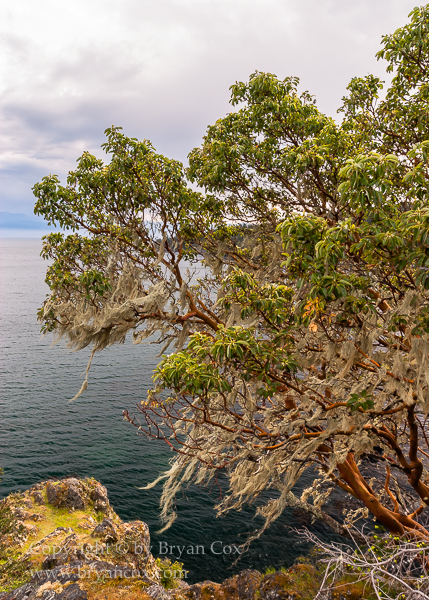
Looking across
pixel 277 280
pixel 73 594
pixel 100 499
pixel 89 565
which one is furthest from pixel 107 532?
pixel 277 280

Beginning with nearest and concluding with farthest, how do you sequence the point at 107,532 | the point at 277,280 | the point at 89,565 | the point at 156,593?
the point at 156,593, the point at 89,565, the point at 277,280, the point at 107,532

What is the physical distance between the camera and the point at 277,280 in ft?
33.9

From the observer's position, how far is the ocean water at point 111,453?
44.5 ft

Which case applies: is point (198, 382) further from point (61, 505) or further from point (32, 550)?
point (61, 505)

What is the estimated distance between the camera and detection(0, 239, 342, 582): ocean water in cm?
1356

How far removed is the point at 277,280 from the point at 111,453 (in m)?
15.7

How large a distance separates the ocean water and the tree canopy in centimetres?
561

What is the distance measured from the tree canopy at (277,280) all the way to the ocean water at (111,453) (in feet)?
18.4

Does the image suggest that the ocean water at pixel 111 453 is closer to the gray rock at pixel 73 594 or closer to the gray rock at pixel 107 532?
the gray rock at pixel 107 532

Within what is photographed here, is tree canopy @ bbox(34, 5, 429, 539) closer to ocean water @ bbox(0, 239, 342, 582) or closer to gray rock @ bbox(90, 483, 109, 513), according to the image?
ocean water @ bbox(0, 239, 342, 582)

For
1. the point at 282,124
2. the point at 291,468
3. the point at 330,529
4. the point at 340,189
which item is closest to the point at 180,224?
the point at 282,124

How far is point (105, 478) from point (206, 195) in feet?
49.5

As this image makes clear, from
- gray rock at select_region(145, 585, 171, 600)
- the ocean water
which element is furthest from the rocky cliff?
the ocean water

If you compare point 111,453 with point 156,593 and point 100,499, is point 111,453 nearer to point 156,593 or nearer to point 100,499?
point 100,499
